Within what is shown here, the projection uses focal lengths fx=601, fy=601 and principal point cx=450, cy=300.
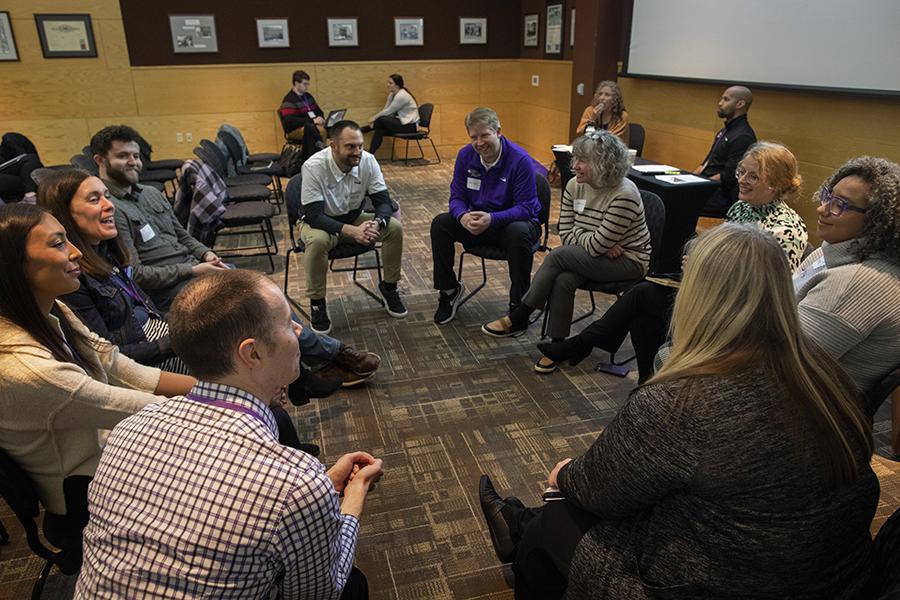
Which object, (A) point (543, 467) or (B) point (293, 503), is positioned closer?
(B) point (293, 503)

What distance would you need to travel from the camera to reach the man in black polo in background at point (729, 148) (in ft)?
15.5

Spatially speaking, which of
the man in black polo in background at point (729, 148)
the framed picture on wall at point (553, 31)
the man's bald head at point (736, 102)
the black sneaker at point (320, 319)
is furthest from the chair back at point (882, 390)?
the framed picture on wall at point (553, 31)

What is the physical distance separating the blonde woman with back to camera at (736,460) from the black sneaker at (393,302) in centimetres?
273

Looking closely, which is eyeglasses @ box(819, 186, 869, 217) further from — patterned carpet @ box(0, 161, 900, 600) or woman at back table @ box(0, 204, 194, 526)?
woman at back table @ box(0, 204, 194, 526)

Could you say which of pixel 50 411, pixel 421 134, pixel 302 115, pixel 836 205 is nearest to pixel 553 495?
pixel 50 411

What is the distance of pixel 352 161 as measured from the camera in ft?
12.2

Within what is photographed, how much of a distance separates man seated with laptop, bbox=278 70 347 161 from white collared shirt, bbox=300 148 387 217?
14.9 ft

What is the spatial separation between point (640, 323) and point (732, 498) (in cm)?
187

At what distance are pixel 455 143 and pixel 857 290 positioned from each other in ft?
29.1

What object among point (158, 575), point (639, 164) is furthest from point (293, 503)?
point (639, 164)

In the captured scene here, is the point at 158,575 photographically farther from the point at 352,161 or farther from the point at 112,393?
the point at 352,161

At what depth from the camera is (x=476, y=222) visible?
365 cm

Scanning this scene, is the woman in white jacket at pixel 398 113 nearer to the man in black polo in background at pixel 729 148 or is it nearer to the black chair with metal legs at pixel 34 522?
the man in black polo in background at pixel 729 148

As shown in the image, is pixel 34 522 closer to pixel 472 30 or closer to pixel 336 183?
pixel 336 183
